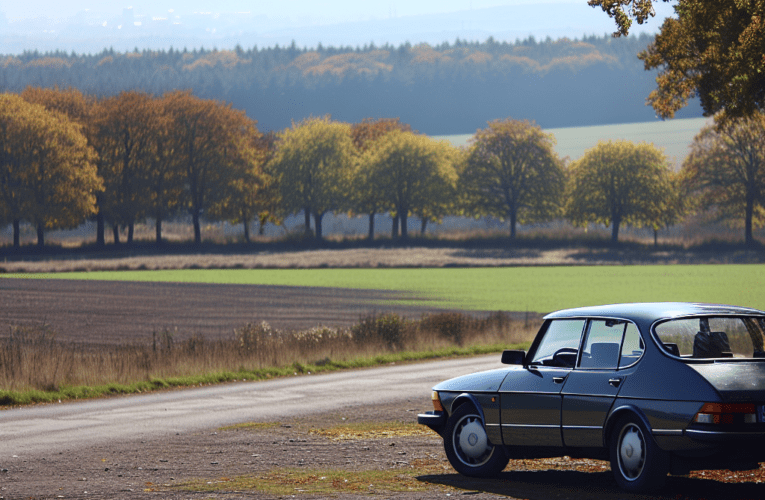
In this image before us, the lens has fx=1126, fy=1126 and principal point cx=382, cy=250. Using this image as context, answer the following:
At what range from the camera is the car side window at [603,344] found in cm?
1051

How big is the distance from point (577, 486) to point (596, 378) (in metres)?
1.14

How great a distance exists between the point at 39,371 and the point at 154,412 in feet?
17.9

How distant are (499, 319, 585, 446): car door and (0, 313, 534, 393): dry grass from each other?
556 inches

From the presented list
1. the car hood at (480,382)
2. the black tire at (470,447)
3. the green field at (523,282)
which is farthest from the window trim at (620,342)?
the green field at (523,282)

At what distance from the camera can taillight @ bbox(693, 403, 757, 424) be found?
9461 mm

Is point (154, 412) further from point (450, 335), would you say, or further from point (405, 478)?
point (450, 335)

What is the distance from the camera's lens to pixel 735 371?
31.7 feet

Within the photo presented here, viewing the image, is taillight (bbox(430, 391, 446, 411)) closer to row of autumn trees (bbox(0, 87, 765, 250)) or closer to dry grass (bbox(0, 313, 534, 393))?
dry grass (bbox(0, 313, 534, 393))

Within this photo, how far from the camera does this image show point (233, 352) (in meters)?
29.7

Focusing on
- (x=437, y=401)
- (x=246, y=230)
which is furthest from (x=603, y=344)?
(x=246, y=230)

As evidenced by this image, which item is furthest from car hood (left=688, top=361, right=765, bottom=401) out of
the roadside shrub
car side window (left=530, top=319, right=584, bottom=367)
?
the roadside shrub

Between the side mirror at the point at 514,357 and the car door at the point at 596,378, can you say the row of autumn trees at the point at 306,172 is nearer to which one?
the side mirror at the point at 514,357

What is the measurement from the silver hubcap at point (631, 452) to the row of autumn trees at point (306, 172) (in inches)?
3423

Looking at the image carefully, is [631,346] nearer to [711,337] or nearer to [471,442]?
[711,337]
